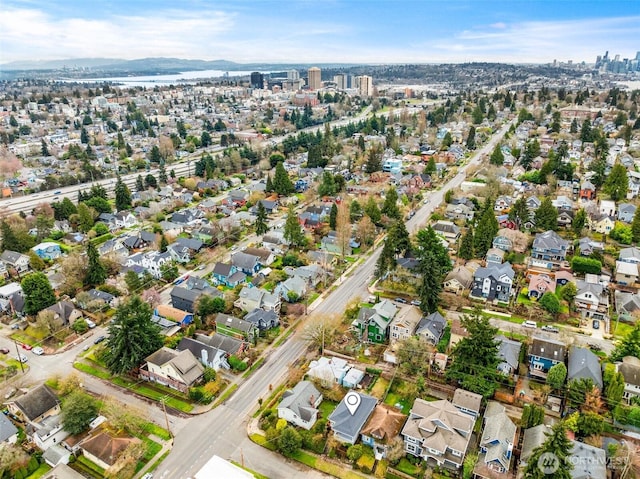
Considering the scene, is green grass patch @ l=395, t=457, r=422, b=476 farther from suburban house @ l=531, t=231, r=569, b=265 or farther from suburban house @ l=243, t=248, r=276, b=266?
suburban house @ l=531, t=231, r=569, b=265

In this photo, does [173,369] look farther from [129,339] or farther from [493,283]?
[493,283]

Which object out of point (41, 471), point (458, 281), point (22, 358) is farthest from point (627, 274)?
point (22, 358)

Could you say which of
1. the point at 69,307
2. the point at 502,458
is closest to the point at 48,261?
the point at 69,307

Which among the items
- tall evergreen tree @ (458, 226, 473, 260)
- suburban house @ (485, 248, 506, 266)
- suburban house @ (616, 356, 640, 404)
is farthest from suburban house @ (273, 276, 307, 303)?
suburban house @ (616, 356, 640, 404)

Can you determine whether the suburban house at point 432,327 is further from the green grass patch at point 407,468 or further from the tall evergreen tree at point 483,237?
the tall evergreen tree at point 483,237

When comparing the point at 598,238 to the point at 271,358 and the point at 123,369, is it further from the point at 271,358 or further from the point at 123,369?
the point at 123,369

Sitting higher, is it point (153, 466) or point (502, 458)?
point (502, 458)

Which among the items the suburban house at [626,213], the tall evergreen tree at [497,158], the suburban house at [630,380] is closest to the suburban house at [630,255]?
the suburban house at [626,213]
